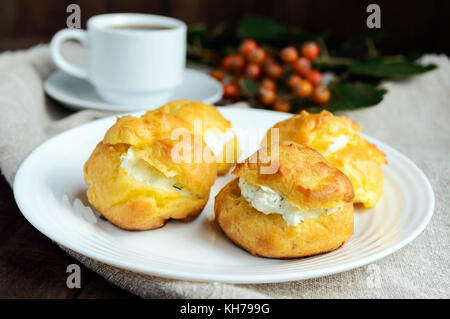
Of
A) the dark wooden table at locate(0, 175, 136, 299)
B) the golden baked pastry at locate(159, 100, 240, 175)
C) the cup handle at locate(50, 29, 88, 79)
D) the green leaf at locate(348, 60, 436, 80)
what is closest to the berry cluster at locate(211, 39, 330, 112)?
the green leaf at locate(348, 60, 436, 80)

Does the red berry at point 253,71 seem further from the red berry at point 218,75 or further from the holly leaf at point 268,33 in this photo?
the holly leaf at point 268,33

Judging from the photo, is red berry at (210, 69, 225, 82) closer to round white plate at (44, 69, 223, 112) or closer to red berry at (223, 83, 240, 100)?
round white plate at (44, 69, 223, 112)

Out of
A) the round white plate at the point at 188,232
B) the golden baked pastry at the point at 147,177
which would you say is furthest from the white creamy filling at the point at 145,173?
the round white plate at the point at 188,232

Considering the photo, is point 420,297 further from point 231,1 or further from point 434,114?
point 231,1

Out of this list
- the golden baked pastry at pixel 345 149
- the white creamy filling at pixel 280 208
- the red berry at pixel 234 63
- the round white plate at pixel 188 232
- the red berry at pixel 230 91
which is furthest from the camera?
the red berry at pixel 234 63

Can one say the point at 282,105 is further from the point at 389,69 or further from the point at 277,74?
the point at 389,69
